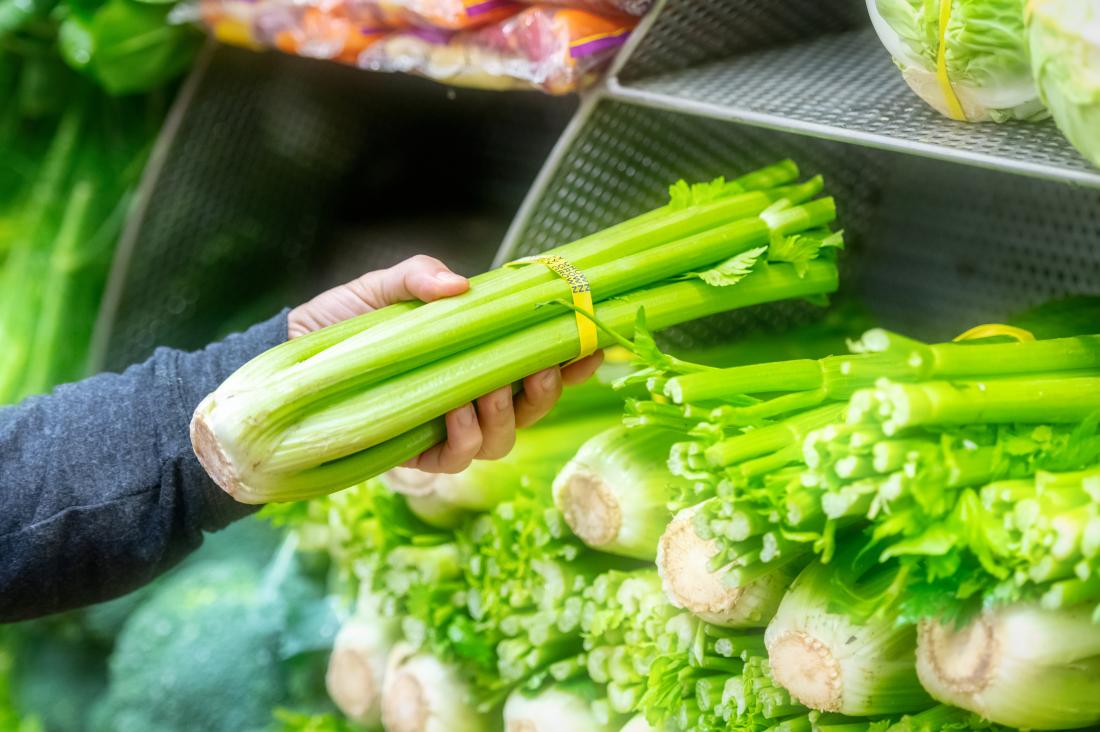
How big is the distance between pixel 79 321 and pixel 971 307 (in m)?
1.82

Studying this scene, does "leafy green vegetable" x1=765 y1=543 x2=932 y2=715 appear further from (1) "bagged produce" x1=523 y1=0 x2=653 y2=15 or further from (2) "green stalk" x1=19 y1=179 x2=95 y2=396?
(2) "green stalk" x1=19 y1=179 x2=95 y2=396

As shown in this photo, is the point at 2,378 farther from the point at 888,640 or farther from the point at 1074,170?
the point at 1074,170

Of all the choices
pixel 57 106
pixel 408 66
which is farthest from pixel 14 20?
pixel 408 66

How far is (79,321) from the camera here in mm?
2182

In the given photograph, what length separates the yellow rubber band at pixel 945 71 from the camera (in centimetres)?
98

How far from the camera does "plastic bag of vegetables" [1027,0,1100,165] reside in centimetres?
79

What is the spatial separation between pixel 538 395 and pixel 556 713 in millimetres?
436

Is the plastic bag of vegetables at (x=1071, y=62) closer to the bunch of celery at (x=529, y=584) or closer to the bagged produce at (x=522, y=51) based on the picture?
the bagged produce at (x=522, y=51)

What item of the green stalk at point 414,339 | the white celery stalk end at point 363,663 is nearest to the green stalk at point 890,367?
the green stalk at point 414,339

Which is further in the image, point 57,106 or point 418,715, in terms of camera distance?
point 57,106

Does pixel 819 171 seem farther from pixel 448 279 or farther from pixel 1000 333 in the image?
pixel 448 279

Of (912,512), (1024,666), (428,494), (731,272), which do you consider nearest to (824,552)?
(912,512)

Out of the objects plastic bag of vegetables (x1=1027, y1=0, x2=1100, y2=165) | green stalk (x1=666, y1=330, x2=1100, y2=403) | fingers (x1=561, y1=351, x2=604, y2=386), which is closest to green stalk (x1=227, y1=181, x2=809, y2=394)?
fingers (x1=561, y1=351, x2=604, y2=386)

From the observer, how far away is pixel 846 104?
1.17 m
